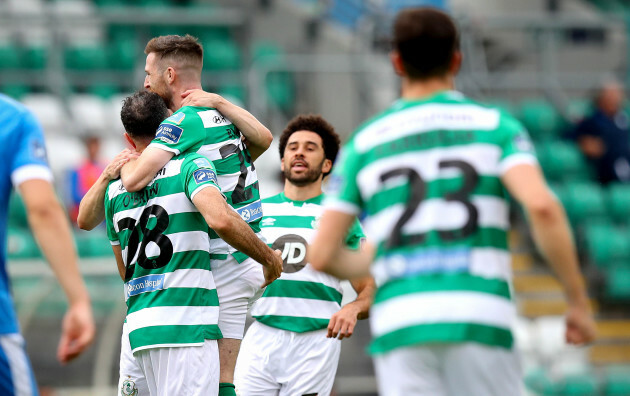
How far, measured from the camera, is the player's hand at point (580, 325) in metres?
3.42

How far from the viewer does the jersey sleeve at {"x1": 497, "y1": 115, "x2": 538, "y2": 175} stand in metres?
3.54

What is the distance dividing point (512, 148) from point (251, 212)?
87.0 inches

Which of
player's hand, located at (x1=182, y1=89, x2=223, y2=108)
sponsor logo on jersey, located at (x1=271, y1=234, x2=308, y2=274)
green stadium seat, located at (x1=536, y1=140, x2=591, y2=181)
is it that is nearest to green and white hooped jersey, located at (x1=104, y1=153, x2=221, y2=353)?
player's hand, located at (x1=182, y1=89, x2=223, y2=108)

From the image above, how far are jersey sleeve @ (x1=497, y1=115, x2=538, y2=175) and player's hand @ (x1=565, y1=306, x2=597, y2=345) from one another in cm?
55

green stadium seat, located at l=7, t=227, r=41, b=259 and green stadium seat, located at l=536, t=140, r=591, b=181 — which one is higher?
green stadium seat, located at l=536, t=140, r=591, b=181

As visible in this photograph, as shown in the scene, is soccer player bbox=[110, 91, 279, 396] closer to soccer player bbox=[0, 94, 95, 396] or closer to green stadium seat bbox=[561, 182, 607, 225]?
soccer player bbox=[0, 94, 95, 396]

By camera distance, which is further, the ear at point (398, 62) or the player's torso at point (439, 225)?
the ear at point (398, 62)

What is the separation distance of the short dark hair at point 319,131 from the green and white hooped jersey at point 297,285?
1.57 ft

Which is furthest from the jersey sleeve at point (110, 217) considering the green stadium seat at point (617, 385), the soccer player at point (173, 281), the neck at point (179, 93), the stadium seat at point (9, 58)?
the stadium seat at point (9, 58)

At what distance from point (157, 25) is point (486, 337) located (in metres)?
13.1

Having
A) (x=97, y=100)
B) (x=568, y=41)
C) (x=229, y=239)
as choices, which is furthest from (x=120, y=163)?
(x=568, y=41)

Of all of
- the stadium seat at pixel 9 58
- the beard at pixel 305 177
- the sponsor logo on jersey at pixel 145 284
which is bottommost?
the sponsor logo on jersey at pixel 145 284

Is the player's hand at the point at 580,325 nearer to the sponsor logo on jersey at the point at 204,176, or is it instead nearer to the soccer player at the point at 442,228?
the soccer player at the point at 442,228


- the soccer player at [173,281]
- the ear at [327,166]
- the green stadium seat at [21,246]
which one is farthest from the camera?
the green stadium seat at [21,246]
